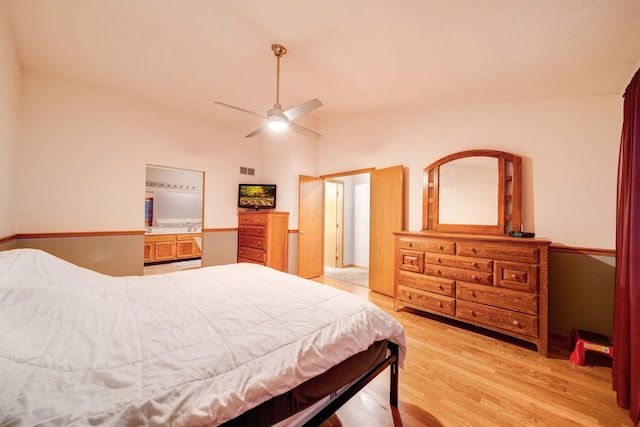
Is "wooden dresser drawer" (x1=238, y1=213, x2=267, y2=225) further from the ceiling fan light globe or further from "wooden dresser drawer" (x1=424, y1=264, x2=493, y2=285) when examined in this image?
"wooden dresser drawer" (x1=424, y1=264, x2=493, y2=285)

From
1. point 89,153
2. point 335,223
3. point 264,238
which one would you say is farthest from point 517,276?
point 89,153

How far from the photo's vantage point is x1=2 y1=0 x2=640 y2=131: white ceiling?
1.65 m

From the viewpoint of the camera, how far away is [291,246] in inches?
170

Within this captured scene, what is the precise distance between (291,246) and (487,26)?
3643mm

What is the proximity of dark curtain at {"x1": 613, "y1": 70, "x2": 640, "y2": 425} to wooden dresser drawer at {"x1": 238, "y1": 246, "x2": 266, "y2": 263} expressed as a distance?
147 inches

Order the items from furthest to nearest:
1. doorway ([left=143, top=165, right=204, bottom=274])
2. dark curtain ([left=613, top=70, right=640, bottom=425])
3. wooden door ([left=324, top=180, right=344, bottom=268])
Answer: wooden door ([left=324, top=180, right=344, bottom=268]), doorway ([left=143, top=165, right=204, bottom=274]), dark curtain ([left=613, top=70, right=640, bottom=425])

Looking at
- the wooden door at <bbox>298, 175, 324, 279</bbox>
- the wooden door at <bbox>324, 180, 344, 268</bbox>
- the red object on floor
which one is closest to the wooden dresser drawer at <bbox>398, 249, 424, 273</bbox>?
the red object on floor

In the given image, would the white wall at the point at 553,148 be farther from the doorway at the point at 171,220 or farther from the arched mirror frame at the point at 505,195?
Answer: the doorway at the point at 171,220

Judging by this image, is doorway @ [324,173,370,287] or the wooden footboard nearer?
the wooden footboard

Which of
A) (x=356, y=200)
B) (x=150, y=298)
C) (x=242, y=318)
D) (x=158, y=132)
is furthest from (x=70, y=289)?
(x=356, y=200)

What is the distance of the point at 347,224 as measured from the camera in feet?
19.0

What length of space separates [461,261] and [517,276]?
462 mm

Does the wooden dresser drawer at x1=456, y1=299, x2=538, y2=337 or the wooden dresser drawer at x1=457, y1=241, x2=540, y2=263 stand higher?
the wooden dresser drawer at x1=457, y1=241, x2=540, y2=263

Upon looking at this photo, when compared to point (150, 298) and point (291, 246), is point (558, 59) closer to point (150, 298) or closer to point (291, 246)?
point (150, 298)
